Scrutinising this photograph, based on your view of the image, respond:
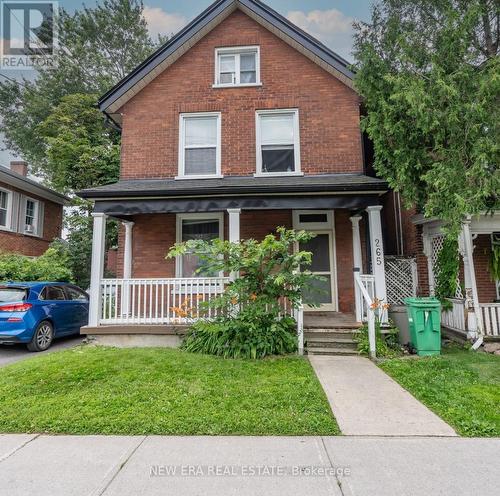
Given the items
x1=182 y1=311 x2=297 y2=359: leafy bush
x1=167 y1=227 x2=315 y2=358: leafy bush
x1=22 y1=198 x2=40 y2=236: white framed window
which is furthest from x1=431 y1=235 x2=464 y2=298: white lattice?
x1=22 y1=198 x2=40 y2=236: white framed window

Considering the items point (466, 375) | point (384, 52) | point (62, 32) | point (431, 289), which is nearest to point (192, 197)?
point (384, 52)

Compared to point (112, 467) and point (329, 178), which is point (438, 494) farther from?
point (329, 178)

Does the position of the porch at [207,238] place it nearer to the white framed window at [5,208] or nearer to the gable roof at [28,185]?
the gable roof at [28,185]

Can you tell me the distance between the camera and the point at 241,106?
9.38 m

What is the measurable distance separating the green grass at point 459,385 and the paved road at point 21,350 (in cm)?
749

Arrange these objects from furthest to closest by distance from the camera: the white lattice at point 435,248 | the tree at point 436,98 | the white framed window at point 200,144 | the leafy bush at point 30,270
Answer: the leafy bush at point 30,270 → the white framed window at point 200,144 → the white lattice at point 435,248 → the tree at point 436,98

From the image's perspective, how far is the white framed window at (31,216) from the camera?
1457cm

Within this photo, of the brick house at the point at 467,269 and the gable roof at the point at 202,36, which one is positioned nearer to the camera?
the brick house at the point at 467,269

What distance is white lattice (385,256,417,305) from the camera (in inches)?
358

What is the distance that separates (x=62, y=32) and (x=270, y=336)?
2622cm

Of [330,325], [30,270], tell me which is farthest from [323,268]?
[30,270]

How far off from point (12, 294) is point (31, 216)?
9.09m

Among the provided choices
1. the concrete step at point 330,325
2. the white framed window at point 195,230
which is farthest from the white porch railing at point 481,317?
the white framed window at point 195,230

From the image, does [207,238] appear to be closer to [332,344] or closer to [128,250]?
[128,250]
